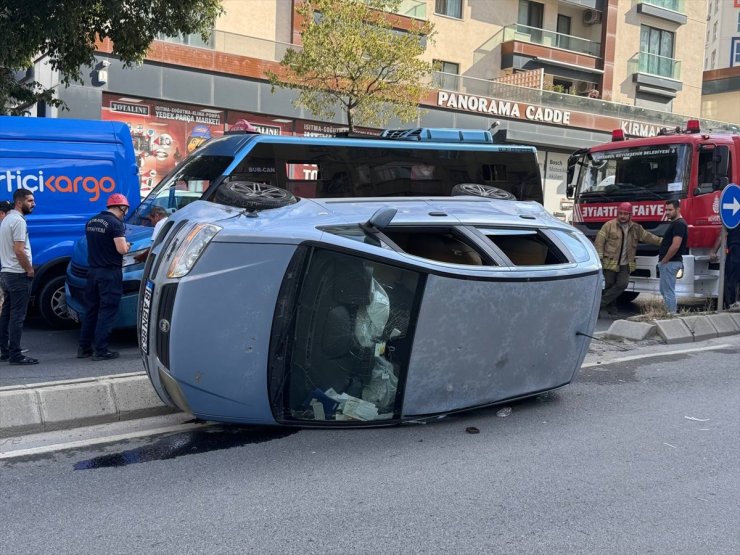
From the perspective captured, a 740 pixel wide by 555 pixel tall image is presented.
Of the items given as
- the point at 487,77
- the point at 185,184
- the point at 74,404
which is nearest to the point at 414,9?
the point at 487,77

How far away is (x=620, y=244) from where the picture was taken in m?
10.7

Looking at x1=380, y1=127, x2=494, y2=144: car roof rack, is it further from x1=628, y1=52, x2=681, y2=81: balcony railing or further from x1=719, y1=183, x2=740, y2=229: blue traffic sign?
x1=628, y1=52, x2=681, y2=81: balcony railing

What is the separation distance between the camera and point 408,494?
4.13 metres

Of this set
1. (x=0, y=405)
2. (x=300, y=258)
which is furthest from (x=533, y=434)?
(x=0, y=405)

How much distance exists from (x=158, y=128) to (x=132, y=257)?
12459mm

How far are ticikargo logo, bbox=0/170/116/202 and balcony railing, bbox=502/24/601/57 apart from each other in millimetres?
22907

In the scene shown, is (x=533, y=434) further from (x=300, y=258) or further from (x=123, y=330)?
(x=123, y=330)

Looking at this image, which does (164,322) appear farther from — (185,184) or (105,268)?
(185,184)

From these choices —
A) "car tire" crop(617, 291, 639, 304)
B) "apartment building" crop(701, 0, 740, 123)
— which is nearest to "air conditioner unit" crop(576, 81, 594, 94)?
"apartment building" crop(701, 0, 740, 123)

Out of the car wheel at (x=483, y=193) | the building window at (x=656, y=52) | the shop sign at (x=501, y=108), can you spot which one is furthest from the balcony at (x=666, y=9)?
the car wheel at (x=483, y=193)

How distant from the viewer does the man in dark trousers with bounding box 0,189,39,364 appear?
6.88m

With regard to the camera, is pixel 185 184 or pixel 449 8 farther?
pixel 449 8

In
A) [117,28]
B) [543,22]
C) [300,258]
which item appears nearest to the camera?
[300,258]

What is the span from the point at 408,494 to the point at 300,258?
158 centimetres
